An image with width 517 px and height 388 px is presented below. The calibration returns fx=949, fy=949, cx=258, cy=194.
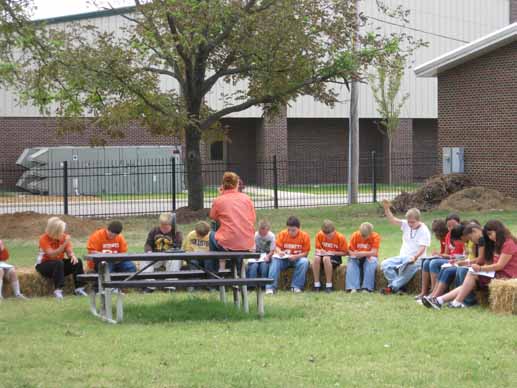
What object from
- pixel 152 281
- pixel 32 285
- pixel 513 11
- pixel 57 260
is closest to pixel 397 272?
pixel 152 281

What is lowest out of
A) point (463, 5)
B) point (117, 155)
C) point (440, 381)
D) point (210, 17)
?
point (440, 381)

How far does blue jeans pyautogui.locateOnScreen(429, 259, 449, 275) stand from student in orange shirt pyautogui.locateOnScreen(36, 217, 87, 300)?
4.85 m

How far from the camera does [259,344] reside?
30.3ft

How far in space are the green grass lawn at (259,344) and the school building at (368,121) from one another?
3386cm

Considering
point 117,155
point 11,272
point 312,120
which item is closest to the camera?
point 11,272

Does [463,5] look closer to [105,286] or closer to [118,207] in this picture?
[118,207]

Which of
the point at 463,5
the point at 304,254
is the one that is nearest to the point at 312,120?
the point at 463,5

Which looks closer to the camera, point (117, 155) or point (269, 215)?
point (269, 215)

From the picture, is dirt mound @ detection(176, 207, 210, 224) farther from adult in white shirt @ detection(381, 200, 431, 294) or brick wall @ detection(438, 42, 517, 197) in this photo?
adult in white shirt @ detection(381, 200, 431, 294)

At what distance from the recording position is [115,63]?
80.9 feet

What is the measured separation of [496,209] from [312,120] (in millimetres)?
23077

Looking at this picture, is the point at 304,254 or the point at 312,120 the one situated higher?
the point at 312,120

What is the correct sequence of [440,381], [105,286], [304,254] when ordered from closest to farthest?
[440,381] → [105,286] → [304,254]

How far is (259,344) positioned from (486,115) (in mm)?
22730
